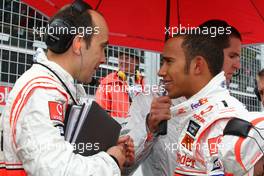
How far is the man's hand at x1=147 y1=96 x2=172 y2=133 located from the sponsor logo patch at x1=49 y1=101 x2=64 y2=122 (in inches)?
31.7

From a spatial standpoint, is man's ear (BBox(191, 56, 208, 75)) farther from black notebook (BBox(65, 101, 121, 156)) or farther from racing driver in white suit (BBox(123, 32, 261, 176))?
black notebook (BBox(65, 101, 121, 156))

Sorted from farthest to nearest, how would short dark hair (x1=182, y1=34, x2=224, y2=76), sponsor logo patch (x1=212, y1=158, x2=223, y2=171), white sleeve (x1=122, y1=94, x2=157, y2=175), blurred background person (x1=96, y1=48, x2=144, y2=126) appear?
blurred background person (x1=96, y1=48, x2=144, y2=126)
white sleeve (x1=122, y1=94, x2=157, y2=175)
short dark hair (x1=182, y1=34, x2=224, y2=76)
sponsor logo patch (x1=212, y1=158, x2=223, y2=171)

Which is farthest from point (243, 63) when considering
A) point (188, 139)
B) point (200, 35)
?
point (188, 139)

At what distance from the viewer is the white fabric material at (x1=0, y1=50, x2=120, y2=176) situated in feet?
4.91

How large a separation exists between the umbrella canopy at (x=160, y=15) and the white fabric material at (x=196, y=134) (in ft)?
2.75

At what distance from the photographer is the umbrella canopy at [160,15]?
2.97 meters

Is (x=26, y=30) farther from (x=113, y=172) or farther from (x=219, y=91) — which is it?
(x=113, y=172)

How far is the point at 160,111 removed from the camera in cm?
232

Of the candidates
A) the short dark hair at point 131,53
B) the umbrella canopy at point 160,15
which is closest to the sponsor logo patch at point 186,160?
the umbrella canopy at point 160,15

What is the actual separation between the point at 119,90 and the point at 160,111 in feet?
6.11

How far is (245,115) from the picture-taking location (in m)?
1.82

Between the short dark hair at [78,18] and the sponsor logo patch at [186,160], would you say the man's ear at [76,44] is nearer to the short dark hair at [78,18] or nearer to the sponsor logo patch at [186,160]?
the short dark hair at [78,18]

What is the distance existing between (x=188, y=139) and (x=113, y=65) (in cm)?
262

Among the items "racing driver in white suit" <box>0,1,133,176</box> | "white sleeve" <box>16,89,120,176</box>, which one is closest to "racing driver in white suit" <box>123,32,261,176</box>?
"racing driver in white suit" <box>0,1,133,176</box>
